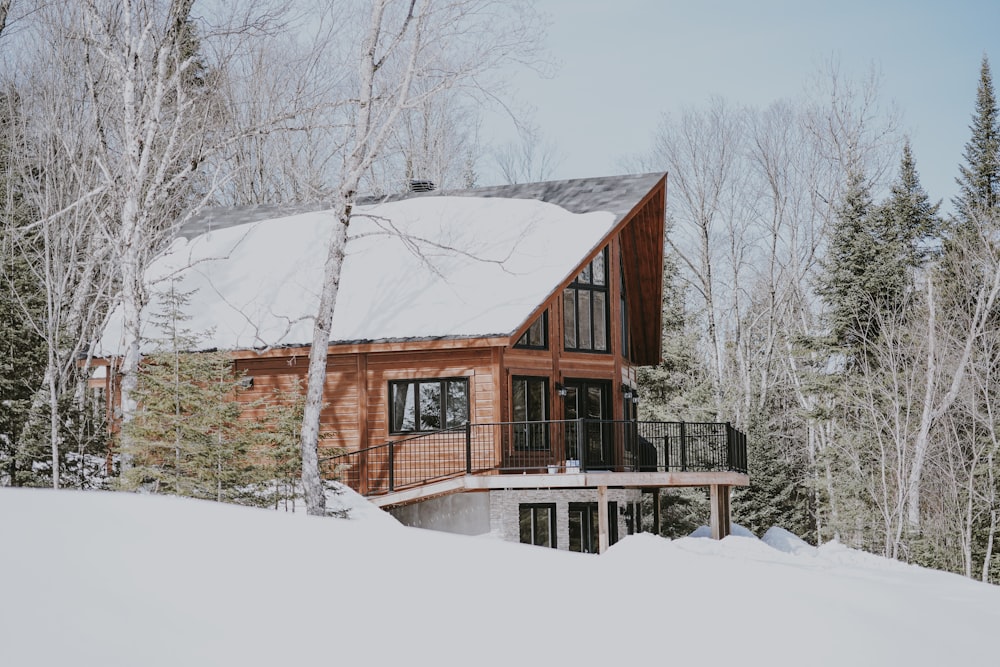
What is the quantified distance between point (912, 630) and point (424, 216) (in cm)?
1748

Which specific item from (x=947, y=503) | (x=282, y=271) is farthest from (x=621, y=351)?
(x=947, y=503)

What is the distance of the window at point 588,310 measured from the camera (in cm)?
1989

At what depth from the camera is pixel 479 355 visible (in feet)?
58.5

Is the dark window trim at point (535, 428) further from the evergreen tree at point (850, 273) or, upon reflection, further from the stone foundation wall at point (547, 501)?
the evergreen tree at point (850, 273)

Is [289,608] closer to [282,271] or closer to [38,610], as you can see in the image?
[38,610]

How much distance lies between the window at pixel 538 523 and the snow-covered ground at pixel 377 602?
13608mm

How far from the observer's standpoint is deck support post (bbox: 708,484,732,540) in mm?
19094

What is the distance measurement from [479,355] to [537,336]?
5.28ft

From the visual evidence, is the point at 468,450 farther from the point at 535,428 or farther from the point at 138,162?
the point at 138,162

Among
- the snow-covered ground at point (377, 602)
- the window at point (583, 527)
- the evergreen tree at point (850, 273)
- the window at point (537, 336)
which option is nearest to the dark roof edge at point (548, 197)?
the window at point (537, 336)

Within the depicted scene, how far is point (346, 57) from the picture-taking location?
16.2 m

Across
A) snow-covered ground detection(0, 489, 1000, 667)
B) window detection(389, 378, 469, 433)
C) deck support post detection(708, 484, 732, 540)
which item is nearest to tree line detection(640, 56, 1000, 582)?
deck support post detection(708, 484, 732, 540)

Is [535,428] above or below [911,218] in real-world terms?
below

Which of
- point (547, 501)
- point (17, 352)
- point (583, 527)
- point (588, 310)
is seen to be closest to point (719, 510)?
point (583, 527)
